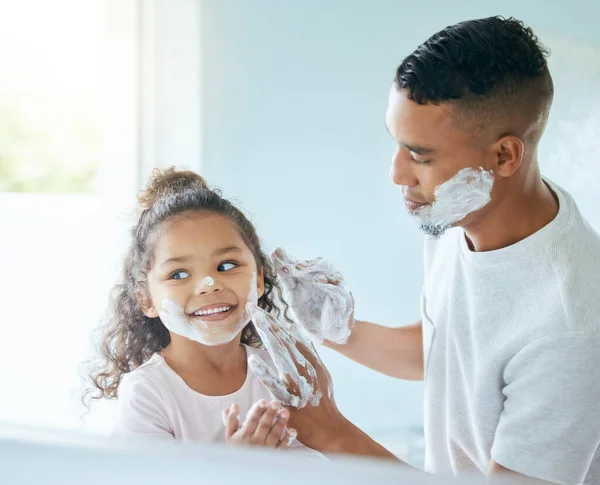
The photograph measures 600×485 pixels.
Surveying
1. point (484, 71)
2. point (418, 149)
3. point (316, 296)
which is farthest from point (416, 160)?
point (316, 296)

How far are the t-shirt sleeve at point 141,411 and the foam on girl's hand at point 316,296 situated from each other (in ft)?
0.85

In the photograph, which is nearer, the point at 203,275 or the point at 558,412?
the point at 558,412

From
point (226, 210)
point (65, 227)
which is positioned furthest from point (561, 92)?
point (65, 227)

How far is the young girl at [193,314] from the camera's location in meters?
0.98

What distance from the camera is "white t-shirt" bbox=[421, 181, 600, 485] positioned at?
2.77ft

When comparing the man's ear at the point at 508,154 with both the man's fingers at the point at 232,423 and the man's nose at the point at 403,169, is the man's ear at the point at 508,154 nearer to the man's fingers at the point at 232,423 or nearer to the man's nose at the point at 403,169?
the man's nose at the point at 403,169

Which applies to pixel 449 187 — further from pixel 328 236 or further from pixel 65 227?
pixel 65 227

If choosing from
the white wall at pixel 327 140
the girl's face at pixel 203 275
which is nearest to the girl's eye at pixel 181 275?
the girl's face at pixel 203 275

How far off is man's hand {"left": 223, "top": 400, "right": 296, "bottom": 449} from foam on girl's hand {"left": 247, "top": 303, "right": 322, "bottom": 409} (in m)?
0.08

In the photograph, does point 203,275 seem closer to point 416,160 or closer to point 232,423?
point 232,423

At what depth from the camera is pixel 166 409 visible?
3.18ft

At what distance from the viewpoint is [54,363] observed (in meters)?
1.46

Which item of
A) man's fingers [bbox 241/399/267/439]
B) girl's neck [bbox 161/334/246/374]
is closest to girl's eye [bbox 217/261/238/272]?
girl's neck [bbox 161/334/246/374]

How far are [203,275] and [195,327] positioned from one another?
0.25ft
